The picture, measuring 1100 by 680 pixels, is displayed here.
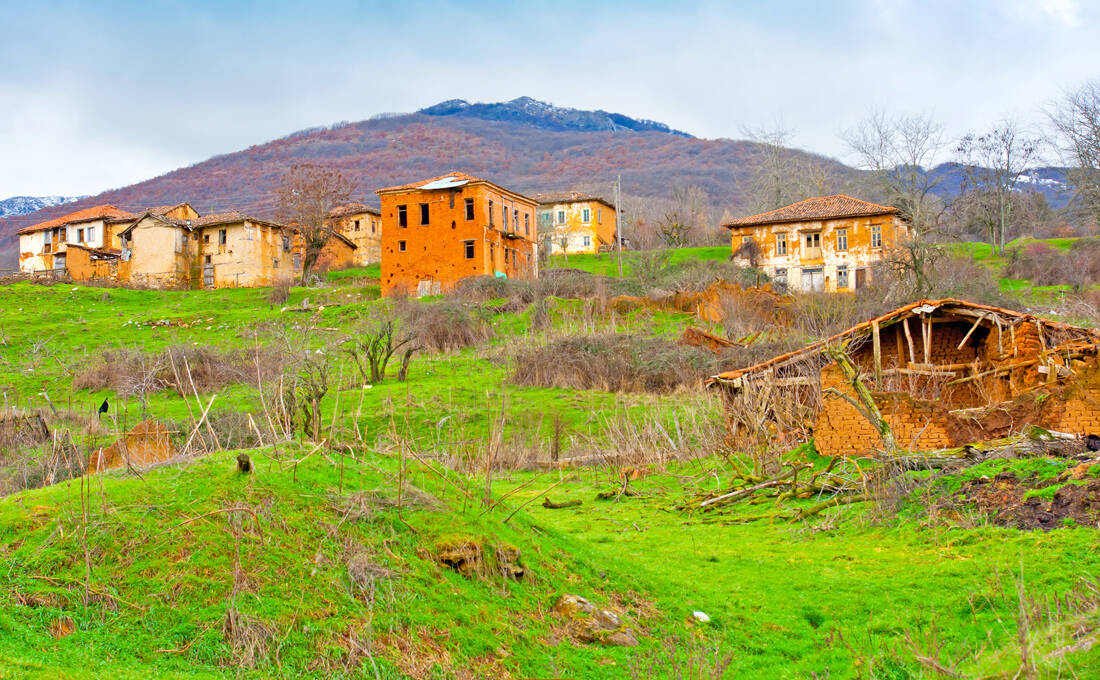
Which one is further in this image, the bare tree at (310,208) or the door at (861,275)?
the bare tree at (310,208)

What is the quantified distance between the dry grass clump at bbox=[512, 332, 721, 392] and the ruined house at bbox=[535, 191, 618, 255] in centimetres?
4212

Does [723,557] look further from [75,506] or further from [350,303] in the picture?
[350,303]

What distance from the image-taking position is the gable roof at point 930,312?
57.4ft

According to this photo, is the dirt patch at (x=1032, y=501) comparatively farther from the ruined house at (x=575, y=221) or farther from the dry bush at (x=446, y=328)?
the ruined house at (x=575, y=221)

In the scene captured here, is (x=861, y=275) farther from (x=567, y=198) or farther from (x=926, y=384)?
(x=926, y=384)

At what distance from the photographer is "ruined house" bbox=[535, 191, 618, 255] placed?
74.8 meters

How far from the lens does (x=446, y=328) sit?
38.1m

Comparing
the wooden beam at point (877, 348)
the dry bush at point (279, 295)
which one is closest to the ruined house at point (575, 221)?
the dry bush at point (279, 295)

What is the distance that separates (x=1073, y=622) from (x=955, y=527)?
5105 millimetres

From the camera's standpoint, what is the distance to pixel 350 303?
49.2 metres

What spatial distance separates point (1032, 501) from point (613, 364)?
20198 mm

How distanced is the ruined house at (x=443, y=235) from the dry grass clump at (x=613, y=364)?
20.3 metres

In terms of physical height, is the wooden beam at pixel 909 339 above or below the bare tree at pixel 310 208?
below

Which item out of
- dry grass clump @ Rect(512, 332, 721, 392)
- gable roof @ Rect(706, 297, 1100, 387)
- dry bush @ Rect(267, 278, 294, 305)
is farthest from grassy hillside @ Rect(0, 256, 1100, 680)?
dry bush @ Rect(267, 278, 294, 305)
